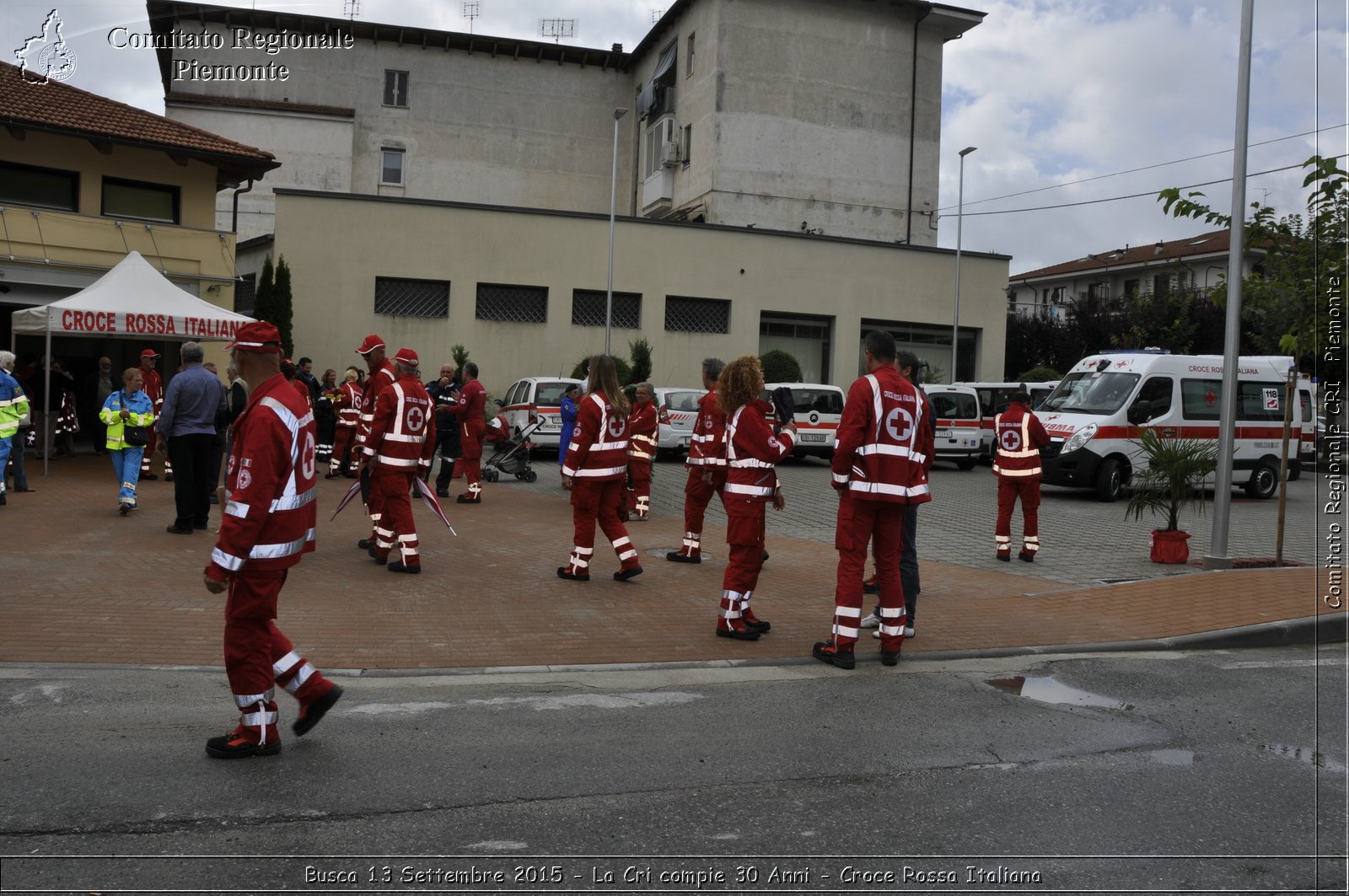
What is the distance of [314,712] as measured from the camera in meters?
5.17

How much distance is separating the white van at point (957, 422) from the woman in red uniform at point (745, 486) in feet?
60.4

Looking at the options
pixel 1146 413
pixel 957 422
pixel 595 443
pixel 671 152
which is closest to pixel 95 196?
pixel 595 443

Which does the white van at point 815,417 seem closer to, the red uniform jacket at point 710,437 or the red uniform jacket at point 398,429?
the red uniform jacket at point 710,437

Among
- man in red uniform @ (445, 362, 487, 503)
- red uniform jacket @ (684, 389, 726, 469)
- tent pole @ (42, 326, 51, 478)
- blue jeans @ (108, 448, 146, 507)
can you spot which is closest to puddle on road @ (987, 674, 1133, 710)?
red uniform jacket @ (684, 389, 726, 469)

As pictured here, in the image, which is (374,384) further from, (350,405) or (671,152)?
(671,152)

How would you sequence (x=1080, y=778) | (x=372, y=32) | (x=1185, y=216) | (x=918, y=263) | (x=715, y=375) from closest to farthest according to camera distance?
(x=1080, y=778) → (x=715, y=375) → (x=1185, y=216) → (x=918, y=263) → (x=372, y=32)

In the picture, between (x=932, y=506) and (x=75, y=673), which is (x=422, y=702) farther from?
(x=932, y=506)

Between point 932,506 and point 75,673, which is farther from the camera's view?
point 932,506

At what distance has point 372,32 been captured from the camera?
4359 centimetres

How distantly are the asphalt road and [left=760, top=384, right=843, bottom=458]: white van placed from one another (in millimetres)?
18404

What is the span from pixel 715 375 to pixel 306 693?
5.22 metres

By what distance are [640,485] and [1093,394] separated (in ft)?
32.1

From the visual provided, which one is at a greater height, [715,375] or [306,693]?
[715,375]

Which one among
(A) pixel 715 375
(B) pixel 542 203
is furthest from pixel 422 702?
Answer: (B) pixel 542 203
